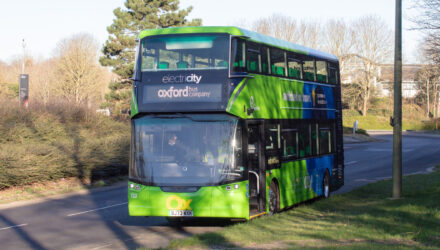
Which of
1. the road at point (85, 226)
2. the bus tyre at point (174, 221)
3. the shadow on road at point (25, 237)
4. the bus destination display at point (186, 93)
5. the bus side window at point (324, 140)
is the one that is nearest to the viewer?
the shadow on road at point (25, 237)

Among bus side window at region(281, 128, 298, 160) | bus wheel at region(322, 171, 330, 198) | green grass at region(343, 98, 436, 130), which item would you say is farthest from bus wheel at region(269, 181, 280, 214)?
green grass at region(343, 98, 436, 130)

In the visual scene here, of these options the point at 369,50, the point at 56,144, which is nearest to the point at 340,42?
the point at 369,50

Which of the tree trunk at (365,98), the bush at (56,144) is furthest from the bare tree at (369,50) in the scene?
the bush at (56,144)

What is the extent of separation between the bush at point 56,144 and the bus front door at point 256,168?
9.66 meters

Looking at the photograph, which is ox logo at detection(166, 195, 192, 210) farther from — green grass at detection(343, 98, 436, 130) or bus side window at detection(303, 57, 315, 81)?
green grass at detection(343, 98, 436, 130)

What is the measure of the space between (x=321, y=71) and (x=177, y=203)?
7.83 metres

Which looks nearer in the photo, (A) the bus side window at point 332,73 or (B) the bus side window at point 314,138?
(B) the bus side window at point 314,138

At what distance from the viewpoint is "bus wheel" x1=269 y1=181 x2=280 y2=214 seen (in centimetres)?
1408

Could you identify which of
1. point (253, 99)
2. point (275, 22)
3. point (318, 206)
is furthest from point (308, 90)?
point (275, 22)

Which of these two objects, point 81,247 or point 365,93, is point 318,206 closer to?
point 81,247

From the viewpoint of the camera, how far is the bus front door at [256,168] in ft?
Result: 42.5

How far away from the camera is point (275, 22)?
244ft

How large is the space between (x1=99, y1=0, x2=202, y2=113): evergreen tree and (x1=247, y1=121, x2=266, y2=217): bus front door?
36435 millimetres

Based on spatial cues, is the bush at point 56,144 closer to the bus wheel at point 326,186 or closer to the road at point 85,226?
the road at point 85,226
